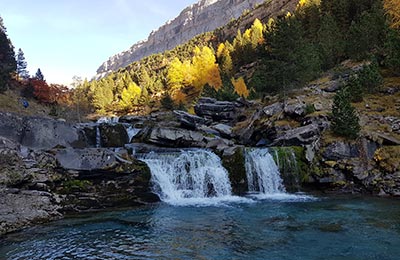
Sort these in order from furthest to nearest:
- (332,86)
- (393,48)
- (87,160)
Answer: (332,86) → (393,48) → (87,160)

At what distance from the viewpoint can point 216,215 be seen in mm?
15773

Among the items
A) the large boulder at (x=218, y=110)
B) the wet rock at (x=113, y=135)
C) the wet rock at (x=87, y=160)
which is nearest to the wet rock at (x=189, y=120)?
the large boulder at (x=218, y=110)

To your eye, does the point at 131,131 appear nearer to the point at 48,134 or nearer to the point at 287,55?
the point at 48,134

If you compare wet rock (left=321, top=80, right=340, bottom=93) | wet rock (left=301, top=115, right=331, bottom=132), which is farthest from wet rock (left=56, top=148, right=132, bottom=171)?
wet rock (left=321, top=80, right=340, bottom=93)

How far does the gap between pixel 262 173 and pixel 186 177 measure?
222 inches

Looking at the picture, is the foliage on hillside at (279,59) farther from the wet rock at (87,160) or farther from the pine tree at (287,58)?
the wet rock at (87,160)

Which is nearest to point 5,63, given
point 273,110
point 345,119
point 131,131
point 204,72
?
point 131,131

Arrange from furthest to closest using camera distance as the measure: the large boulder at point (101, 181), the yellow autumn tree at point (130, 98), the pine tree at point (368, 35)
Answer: the yellow autumn tree at point (130, 98)
the pine tree at point (368, 35)
the large boulder at point (101, 181)

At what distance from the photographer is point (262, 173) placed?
22.8 m

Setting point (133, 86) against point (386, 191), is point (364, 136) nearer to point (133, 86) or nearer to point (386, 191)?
point (386, 191)

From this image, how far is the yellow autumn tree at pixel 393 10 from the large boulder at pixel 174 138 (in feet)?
79.8

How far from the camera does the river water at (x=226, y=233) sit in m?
10.4

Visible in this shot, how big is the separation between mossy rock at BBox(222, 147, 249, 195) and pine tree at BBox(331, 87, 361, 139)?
733 centimetres

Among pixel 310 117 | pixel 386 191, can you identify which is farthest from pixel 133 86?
pixel 386 191
